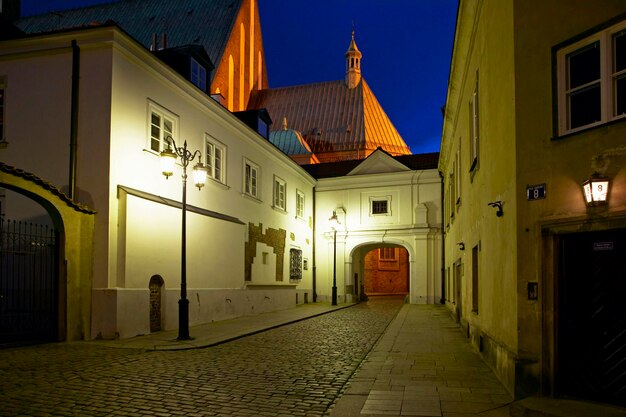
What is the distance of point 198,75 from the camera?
62.8ft

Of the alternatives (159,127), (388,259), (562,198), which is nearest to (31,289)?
(159,127)

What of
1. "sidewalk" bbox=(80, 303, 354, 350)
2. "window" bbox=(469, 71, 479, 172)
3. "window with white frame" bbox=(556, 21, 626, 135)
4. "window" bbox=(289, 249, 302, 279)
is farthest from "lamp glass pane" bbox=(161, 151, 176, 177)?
"window" bbox=(289, 249, 302, 279)

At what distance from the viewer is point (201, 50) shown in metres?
19.1

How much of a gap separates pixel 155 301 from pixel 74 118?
522 cm

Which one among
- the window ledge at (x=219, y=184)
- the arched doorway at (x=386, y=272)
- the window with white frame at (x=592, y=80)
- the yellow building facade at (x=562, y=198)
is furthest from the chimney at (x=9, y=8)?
the arched doorway at (x=386, y=272)

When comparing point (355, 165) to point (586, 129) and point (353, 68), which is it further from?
point (586, 129)

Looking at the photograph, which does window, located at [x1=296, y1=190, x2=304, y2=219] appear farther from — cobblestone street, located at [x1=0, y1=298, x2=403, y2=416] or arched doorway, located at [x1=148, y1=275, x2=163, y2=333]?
cobblestone street, located at [x1=0, y1=298, x2=403, y2=416]

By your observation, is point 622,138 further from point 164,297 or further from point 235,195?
point 235,195

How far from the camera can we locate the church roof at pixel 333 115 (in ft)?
164

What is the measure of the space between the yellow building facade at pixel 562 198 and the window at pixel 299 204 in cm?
2228

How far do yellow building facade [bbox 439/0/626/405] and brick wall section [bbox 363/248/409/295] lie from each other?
40.0m

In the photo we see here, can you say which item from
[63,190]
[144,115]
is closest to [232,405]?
[63,190]

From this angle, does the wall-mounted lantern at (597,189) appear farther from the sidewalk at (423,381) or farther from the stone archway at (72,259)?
the stone archway at (72,259)

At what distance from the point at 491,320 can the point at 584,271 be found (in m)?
2.89
